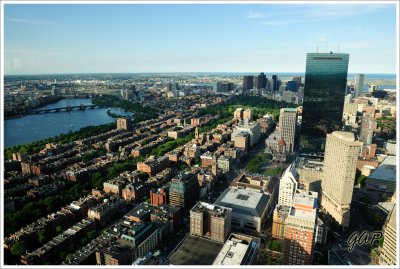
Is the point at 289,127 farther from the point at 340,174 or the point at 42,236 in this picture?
the point at 42,236

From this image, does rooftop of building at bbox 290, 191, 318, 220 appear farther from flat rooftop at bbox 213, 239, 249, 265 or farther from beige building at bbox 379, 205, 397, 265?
beige building at bbox 379, 205, 397, 265

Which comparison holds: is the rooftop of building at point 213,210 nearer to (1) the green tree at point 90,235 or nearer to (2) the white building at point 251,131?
(1) the green tree at point 90,235

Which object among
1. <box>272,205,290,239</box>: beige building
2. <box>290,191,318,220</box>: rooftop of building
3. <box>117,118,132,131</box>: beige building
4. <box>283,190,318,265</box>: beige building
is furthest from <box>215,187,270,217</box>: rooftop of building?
<box>117,118,132,131</box>: beige building

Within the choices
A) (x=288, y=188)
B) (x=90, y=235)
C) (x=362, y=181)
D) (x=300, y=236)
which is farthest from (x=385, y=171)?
(x=90, y=235)

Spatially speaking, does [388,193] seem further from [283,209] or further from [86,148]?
[86,148]

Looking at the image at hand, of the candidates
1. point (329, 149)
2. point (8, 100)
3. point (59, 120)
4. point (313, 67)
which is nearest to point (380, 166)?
point (329, 149)

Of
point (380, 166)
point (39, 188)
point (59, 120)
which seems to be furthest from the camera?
point (59, 120)
